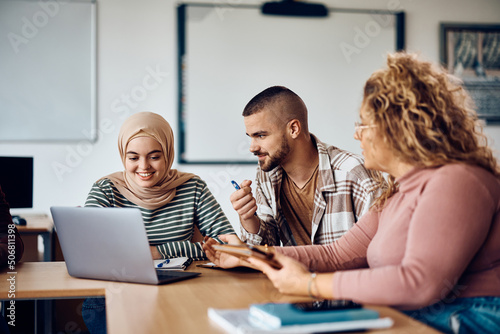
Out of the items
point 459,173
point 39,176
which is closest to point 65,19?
point 39,176

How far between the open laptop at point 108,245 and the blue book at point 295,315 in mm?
447

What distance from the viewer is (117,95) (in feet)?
11.0

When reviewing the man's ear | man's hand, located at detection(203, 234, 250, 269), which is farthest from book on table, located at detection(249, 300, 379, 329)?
the man's ear

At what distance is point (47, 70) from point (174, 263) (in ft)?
7.12

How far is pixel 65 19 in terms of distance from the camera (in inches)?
129

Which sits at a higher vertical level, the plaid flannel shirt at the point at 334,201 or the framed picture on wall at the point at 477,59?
the framed picture on wall at the point at 477,59

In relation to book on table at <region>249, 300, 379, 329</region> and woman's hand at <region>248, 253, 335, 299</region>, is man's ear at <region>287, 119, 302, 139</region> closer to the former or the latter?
woman's hand at <region>248, 253, 335, 299</region>

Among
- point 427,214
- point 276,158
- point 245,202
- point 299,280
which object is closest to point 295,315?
point 299,280

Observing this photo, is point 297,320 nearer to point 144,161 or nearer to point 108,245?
point 108,245

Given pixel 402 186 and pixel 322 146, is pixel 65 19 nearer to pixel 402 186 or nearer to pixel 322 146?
pixel 322 146

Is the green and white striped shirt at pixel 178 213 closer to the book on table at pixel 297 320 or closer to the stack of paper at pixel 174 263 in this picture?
the stack of paper at pixel 174 263

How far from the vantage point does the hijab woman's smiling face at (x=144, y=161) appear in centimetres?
196

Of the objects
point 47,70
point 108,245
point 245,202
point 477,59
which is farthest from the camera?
point 477,59

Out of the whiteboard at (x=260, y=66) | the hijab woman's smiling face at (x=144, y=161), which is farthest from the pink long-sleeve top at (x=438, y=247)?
the whiteboard at (x=260, y=66)
